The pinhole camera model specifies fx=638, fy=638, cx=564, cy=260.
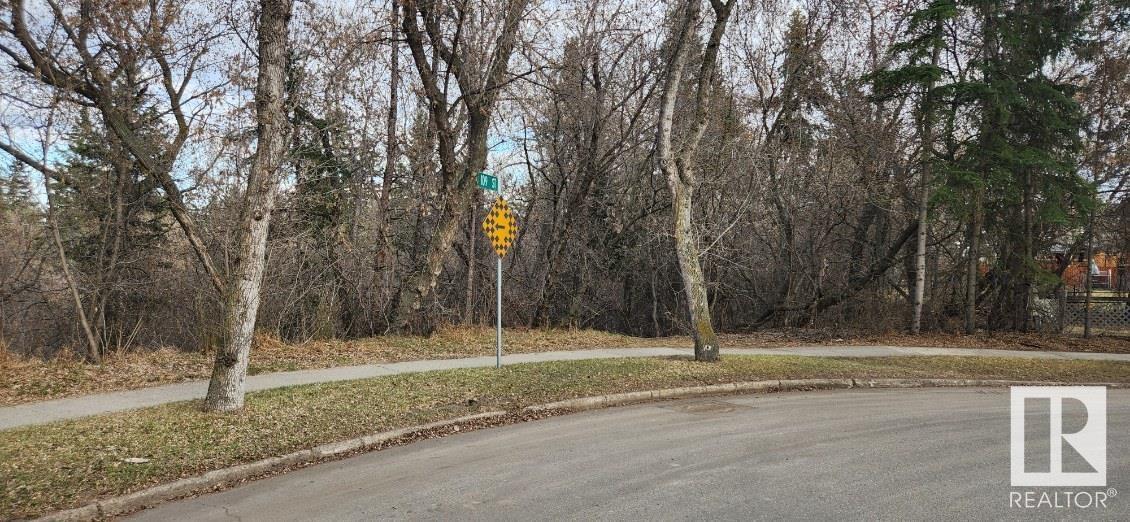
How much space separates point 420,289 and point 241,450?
9894 millimetres

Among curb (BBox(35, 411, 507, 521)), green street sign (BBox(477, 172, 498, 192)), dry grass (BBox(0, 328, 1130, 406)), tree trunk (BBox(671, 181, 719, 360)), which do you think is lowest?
curb (BBox(35, 411, 507, 521))

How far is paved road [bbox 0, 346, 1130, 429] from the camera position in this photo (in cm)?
764

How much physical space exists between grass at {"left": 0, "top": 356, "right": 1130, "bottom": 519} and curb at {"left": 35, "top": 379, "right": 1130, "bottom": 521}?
4.8 inches

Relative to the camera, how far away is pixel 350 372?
1048 centimetres

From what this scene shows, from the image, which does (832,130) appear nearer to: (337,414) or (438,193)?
(438,193)

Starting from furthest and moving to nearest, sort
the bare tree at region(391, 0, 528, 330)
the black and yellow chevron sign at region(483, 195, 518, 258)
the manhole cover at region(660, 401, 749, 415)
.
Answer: the bare tree at region(391, 0, 528, 330) < the black and yellow chevron sign at region(483, 195, 518, 258) < the manhole cover at region(660, 401, 749, 415)

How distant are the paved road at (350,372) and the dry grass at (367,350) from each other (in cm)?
53

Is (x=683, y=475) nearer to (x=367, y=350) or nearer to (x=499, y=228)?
(x=499, y=228)

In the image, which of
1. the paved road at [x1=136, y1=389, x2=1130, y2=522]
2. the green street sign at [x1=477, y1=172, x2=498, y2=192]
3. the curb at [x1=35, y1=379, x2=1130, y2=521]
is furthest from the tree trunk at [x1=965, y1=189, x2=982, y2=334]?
the green street sign at [x1=477, y1=172, x2=498, y2=192]

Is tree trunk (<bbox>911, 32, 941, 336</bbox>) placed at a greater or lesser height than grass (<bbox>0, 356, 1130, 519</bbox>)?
greater

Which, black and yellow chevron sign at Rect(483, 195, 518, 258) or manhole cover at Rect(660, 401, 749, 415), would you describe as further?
black and yellow chevron sign at Rect(483, 195, 518, 258)

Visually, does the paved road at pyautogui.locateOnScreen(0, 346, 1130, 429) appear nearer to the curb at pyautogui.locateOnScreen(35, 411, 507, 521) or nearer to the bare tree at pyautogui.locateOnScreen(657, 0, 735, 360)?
the bare tree at pyautogui.locateOnScreen(657, 0, 735, 360)

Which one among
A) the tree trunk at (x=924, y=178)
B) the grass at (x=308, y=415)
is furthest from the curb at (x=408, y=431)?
the tree trunk at (x=924, y=178)

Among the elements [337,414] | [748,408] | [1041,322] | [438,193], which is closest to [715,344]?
[748,408]
